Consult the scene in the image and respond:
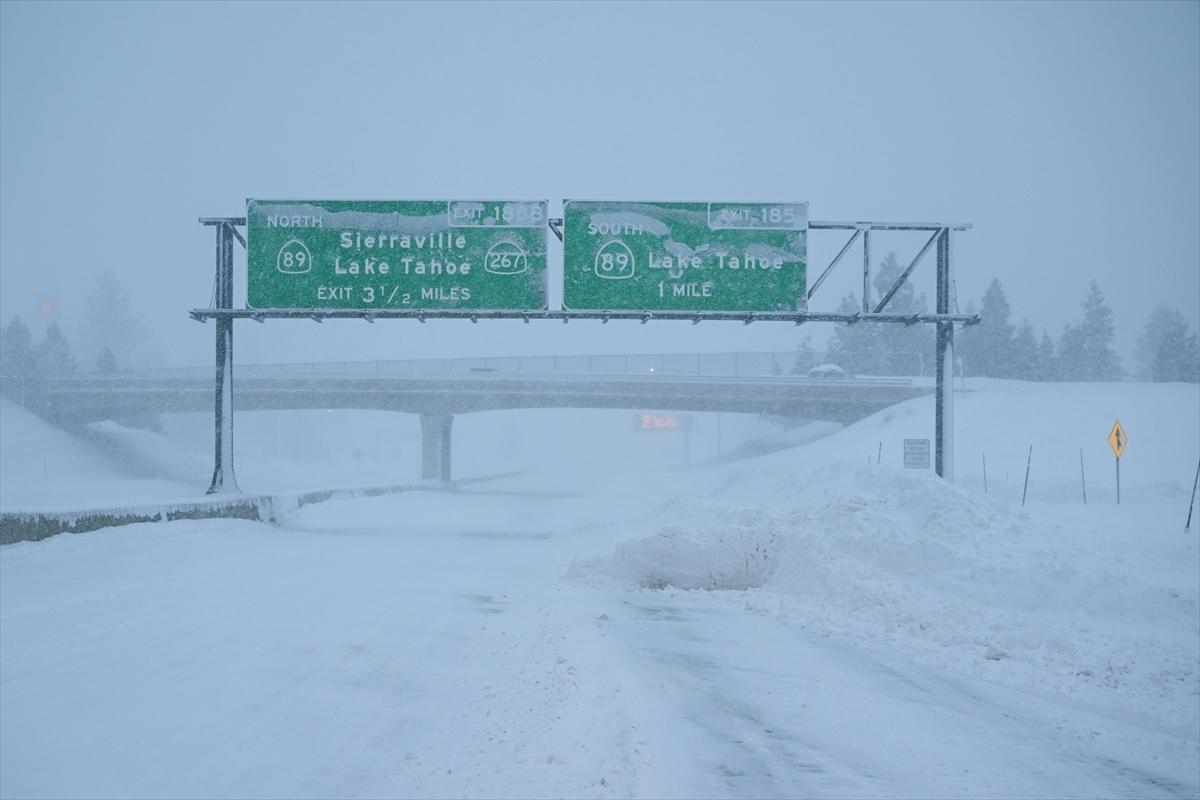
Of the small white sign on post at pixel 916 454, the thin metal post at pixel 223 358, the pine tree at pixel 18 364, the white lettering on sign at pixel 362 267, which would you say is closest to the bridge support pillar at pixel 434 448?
the pine tree at pixel 18 364

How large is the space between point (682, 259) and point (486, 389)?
42301mm

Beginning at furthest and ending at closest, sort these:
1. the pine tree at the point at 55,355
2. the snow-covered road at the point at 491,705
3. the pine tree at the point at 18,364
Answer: the pine tree at the point at 55,355 → the pine tree at the point at 18,364 → the snow-covered road at the point at 491,705

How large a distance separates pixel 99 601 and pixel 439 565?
7.62 meters

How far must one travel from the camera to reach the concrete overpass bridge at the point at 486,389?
60031 millimetres

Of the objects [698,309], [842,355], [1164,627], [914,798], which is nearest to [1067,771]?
[914,798]

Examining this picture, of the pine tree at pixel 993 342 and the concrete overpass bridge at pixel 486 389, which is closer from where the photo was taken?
the concrete overpass bridge at pixel 486 389

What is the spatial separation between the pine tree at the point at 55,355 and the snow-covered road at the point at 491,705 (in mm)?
88313

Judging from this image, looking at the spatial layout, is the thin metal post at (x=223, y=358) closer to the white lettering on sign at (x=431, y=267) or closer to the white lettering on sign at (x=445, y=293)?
the white lettering on sign at (x=431, y=267)

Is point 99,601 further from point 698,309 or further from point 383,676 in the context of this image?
point 698,309

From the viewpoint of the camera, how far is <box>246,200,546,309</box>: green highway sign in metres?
25.5

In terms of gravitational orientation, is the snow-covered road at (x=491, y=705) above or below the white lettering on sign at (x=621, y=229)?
below

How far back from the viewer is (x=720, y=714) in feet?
25.3

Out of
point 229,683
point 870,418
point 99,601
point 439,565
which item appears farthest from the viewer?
point 870,418

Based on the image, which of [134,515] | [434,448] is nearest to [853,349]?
[434,448]
